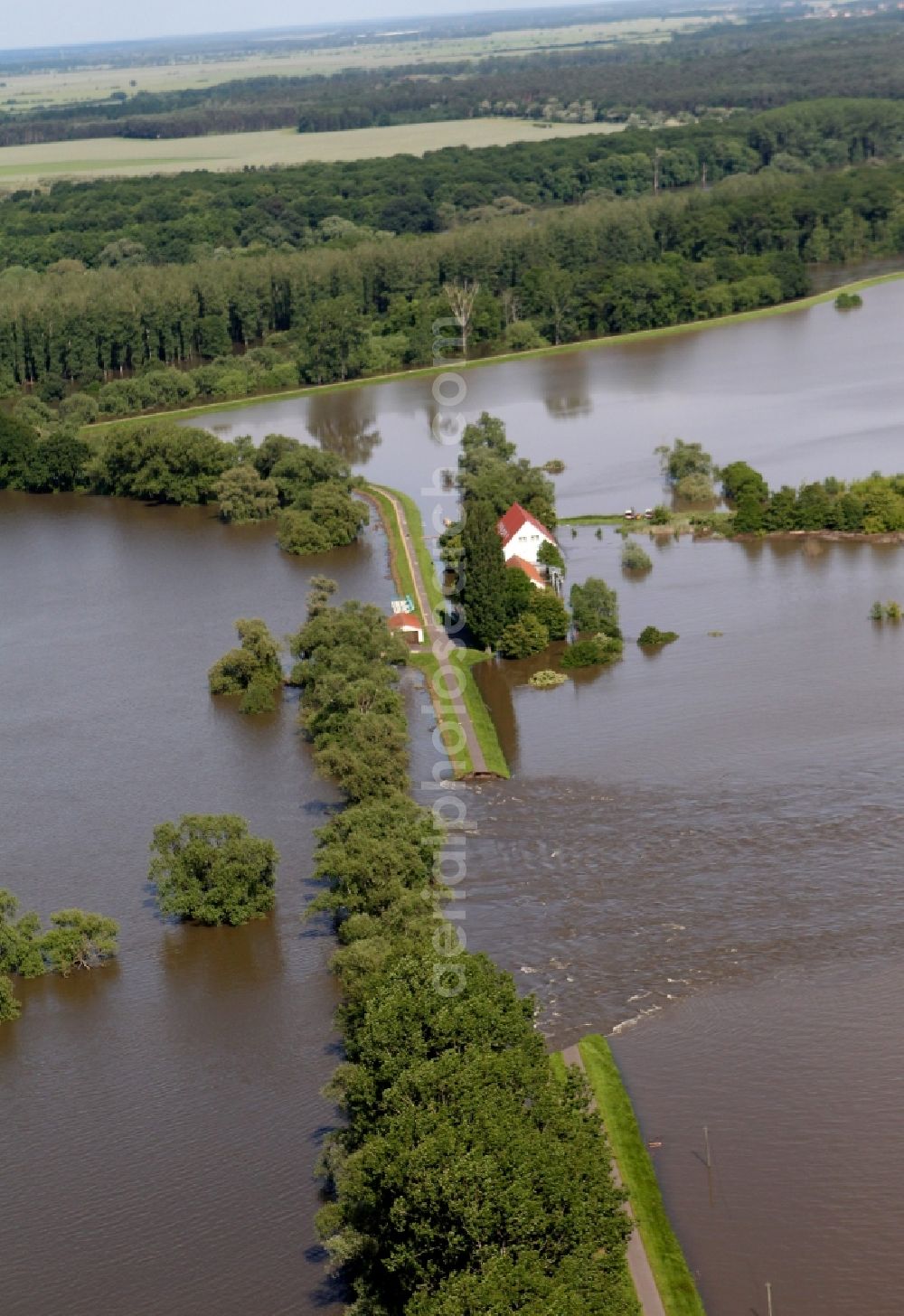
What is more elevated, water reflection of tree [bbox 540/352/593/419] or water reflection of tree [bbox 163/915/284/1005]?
water reflection of tree [bbox 540/352/593/419]

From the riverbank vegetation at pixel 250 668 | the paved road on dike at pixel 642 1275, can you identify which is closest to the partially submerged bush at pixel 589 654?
the riverbank vegetation at pixel 250 668

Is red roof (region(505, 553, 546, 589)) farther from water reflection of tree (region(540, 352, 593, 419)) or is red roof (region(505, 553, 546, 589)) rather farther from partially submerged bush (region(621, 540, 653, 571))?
water reflection of tree (region(540, 352, 593, 419))

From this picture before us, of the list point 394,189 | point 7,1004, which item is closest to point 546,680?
point 7,1004

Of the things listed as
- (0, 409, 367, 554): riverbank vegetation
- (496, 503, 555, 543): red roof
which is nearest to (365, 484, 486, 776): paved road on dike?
(0, 409, 367, 554): riverbank vegetation

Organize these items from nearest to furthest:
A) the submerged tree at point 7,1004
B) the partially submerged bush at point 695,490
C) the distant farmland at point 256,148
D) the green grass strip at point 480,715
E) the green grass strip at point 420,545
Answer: the submerged tree at point 7,1004, the green grass strip at point 480,715, the green grass strip at point 420,545, the partially submerged bush at point 695,490, the distant farmland at point 256,148

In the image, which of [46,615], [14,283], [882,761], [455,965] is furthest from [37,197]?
[455,965]

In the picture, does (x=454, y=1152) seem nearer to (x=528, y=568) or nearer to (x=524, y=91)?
(x=528, y=568)

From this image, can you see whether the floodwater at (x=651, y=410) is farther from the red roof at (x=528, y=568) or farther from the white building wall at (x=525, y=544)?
the red roof at (x=528, y=568)

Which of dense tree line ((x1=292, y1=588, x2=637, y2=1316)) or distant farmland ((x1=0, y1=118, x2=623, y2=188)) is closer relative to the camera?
dense tree line ((x1=292, y1=588, x2=637, y2=1316))
